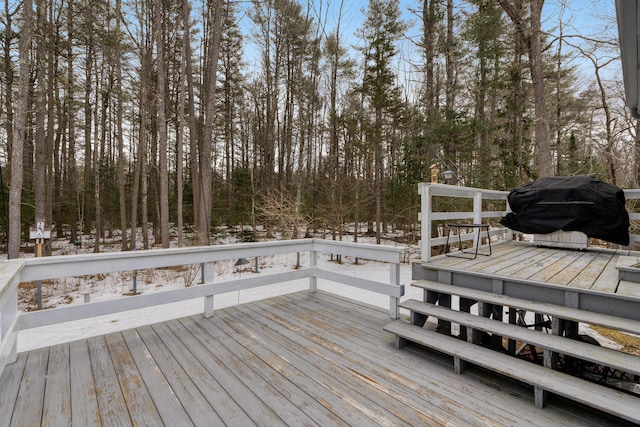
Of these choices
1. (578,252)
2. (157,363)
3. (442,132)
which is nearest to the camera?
(157,363)

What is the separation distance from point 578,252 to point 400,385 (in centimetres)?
370

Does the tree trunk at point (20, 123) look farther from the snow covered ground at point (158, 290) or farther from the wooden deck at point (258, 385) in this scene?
the wooden deck at point (258, 385)

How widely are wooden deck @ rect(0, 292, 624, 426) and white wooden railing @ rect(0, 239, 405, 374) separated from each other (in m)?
0.34

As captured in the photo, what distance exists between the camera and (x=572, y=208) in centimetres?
393

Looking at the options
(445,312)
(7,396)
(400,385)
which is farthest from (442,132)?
(7,396)

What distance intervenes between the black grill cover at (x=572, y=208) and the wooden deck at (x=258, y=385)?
112 inches

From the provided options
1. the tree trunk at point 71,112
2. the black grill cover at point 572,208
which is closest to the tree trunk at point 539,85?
the black grill cover at point 572,208

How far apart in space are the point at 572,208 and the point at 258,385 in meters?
4.44

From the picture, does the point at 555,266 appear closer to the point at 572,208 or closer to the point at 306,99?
the point at 572,208

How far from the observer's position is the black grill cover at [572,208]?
3.57m

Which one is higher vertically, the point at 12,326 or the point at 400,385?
the point at 12,326

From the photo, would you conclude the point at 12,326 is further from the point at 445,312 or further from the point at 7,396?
the point at 445,312

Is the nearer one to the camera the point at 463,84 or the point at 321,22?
the point at 321,22

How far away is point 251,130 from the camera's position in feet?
55.2
